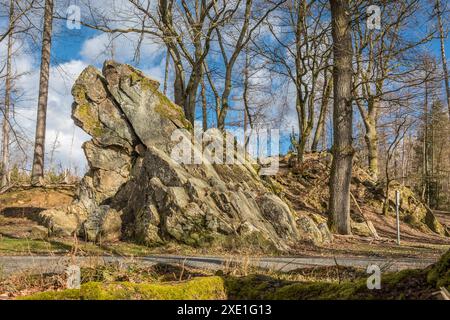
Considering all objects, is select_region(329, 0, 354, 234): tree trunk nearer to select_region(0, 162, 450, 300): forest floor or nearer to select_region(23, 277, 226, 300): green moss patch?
select_region(0, 162, 450, 300): forest floor

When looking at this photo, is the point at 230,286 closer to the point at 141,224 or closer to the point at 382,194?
the point at 141,224

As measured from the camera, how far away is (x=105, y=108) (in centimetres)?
1638

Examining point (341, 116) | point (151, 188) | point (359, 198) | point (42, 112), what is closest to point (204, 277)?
point (151, 188)

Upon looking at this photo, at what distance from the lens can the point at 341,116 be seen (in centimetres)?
1523

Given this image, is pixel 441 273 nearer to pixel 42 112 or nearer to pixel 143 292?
pixel 143 292

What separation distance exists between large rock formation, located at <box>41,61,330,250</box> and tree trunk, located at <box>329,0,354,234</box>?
63.5 inches

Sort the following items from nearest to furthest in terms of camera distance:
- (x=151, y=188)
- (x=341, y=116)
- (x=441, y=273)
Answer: (x=441, y=273)
(x=151, y=188)
(x=341, y=116)

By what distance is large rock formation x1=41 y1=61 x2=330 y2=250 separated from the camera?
11594 mm

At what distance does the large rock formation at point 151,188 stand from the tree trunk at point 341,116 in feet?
5.29

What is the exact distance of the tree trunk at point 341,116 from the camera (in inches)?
589

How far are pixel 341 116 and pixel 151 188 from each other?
23.8ft

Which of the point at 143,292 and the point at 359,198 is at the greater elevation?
the point at 359,198

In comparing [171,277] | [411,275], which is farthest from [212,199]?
[411,275]
